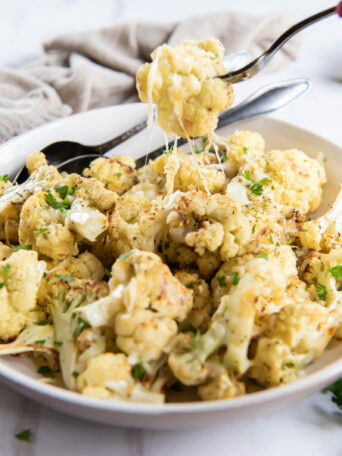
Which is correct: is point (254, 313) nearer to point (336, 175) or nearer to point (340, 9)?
point (340, 9)

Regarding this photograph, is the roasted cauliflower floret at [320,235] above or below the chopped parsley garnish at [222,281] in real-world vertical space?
above

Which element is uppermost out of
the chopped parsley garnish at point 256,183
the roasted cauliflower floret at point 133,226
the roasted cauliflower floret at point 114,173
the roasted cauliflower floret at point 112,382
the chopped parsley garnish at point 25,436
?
the chopped parsley garnish at point 256,183

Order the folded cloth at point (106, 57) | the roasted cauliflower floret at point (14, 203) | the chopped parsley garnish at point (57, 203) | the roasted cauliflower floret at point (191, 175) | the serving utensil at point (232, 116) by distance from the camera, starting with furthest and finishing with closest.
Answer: the folded cloth at point (106, 57)
the serving utensil at point (232, 116)
the roasted cauliflower floret at point (191, 175)
the roasted cauliflower floret at point (14, 203)
the chopped parsley garnish at point (57, 203)

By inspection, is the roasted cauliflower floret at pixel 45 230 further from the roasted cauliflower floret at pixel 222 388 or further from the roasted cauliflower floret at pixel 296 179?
the roasted cauliflower floret at pixel 296 179

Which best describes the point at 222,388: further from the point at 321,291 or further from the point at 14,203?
the point at 14,203

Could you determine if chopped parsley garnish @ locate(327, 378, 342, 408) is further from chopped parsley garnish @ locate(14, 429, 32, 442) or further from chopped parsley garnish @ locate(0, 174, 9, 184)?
chopped parsley garnish @ locate(0, 174, 9, 184)

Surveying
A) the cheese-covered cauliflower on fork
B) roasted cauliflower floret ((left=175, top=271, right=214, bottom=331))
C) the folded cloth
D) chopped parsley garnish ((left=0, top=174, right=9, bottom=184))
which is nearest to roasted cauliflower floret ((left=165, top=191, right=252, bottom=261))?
the cheese-covered cauliflower on fork

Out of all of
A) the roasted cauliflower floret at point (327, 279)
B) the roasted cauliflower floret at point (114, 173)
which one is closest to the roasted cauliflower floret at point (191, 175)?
the roasted cauliflower floret at point (114, 173)
